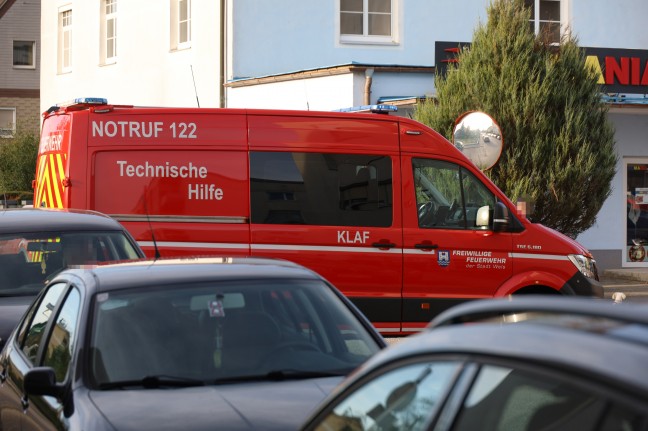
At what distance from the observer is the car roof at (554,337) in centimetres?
198

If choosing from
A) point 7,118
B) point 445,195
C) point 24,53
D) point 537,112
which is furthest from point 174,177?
point 24,53

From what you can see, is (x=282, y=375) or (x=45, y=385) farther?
(x=282, y=375)

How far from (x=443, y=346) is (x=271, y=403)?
7.90 ft

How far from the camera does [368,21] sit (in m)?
23.9

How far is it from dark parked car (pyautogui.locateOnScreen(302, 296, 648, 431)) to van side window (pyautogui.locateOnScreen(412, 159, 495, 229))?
8.18 meters

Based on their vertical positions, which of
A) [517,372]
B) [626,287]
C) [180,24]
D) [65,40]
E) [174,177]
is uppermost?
[65,40]

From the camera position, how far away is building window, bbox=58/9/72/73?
32.0 m

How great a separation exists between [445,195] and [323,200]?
1.18 m

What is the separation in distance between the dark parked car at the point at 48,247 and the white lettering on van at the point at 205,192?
1904 mm

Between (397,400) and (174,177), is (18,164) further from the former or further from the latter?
(397,400)

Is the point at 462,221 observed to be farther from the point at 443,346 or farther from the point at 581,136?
the point at 443,346

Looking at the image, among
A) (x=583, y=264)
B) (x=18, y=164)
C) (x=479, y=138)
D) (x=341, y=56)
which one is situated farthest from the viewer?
(x=18, y=164)

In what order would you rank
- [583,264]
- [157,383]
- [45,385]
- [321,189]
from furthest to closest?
1. [583,264]
2. [321,189]
3. [157,383]
4. [45,385]

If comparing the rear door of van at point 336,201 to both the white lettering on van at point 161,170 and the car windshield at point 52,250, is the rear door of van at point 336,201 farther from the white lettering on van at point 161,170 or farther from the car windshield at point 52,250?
the car windshield at point 52,250
